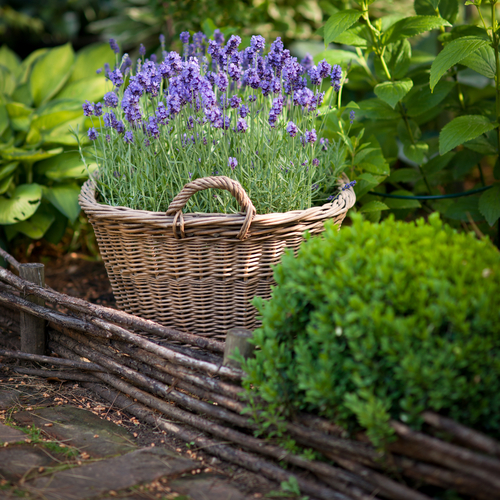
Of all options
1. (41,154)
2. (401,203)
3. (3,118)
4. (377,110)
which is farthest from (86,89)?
(401,203)

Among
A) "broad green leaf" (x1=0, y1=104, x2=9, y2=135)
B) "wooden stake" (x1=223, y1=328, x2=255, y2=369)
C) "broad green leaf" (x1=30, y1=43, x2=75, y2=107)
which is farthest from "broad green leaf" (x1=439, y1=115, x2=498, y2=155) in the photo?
"broad green leaf" (x1=30, y1=43, x2=75, y2=107)

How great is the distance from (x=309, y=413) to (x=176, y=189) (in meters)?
1.07

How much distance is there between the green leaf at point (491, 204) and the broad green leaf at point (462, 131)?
0.33m

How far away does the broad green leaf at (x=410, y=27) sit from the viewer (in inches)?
85.0

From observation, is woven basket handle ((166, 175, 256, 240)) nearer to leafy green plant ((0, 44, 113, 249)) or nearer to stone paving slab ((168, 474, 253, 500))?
stone paving slab ((168, 474, 253, 500))

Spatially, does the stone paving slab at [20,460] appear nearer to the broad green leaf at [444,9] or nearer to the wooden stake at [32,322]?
the wooden stake at [32,322]

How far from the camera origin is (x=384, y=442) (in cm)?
123

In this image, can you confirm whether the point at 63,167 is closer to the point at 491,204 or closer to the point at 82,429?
the point at 82,429

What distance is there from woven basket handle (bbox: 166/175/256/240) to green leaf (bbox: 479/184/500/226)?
1.16 m

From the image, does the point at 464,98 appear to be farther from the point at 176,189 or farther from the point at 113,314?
the point at 113,314

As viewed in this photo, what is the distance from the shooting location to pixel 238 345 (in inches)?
63.3

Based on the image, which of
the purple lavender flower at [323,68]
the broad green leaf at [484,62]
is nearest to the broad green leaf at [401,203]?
the broad green leaf at [484,62]

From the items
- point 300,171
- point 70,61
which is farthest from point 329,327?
point 70,61

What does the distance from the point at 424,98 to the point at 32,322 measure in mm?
2106
